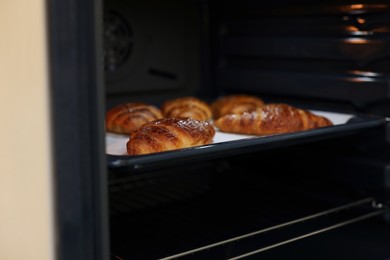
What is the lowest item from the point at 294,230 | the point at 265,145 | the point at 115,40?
the point at 294,230

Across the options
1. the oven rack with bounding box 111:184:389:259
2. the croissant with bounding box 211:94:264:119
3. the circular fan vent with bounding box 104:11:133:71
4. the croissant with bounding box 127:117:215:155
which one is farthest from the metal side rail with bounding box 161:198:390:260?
the circular fan vent with bounding box 104:11:133:71

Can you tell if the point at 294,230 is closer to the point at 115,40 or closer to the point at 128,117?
the point at 128,117

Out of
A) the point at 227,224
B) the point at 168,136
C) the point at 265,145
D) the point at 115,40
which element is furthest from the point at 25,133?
the point at 115,40

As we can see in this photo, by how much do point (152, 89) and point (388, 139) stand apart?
62 cm

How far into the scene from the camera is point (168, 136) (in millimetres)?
1063

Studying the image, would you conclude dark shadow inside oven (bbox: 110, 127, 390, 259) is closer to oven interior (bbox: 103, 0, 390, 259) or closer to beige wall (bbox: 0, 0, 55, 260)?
oven interior (bbox: 103, 0, 390, 259)

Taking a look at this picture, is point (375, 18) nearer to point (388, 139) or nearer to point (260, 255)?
point (388, 139)

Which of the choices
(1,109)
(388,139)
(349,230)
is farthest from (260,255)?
(1,109)

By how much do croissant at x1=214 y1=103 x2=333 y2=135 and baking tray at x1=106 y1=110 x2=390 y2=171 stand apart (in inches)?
0.9

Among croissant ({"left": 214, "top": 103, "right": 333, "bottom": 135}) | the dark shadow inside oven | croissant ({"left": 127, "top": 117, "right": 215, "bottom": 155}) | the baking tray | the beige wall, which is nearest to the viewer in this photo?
the beige wall

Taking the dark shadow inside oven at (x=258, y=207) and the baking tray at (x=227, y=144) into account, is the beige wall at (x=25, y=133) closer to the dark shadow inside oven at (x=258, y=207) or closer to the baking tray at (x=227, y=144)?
the baking tray at (x=227, y=144)

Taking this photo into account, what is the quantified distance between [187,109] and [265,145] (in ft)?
1.24

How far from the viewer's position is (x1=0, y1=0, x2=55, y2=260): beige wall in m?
0.78

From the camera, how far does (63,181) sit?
2.53 ft
